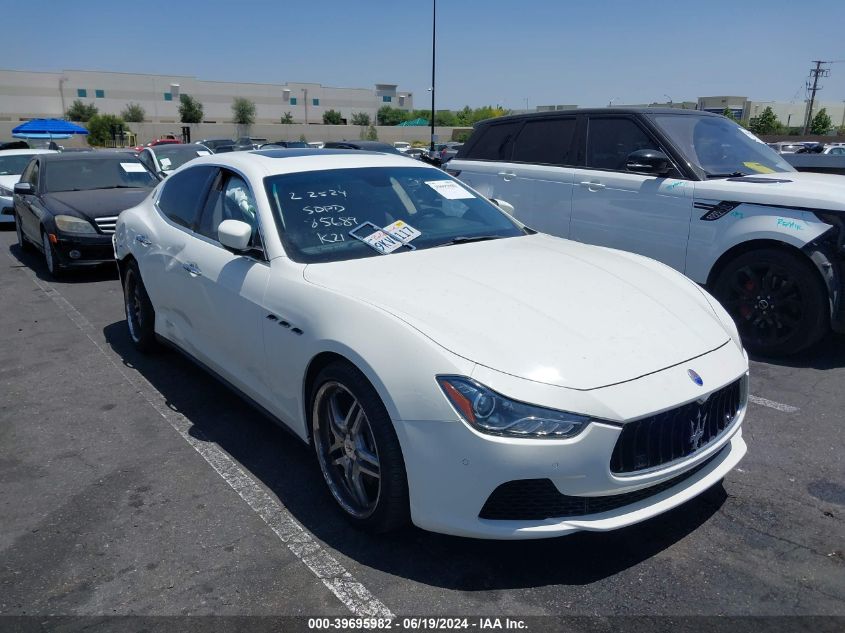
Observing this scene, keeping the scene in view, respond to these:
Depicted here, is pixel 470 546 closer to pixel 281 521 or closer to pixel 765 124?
pixel 281 521

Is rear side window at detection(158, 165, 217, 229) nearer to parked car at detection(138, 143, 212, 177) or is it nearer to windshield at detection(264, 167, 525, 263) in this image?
windshield at detection(264, 167, 525, 263)

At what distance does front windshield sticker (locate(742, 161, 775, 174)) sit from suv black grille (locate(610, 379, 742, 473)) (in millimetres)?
3635

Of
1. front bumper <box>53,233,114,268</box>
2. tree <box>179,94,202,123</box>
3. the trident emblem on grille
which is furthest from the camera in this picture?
tree <box>179,94,202,123</box>

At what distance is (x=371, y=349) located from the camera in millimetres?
2822

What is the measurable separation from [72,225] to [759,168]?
753 cm

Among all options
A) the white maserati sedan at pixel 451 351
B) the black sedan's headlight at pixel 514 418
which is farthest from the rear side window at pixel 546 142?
the black sedan's headlight at pixel 514 418

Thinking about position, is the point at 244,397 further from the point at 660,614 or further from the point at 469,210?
the point at 660,614

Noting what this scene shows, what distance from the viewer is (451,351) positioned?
266 centimetres

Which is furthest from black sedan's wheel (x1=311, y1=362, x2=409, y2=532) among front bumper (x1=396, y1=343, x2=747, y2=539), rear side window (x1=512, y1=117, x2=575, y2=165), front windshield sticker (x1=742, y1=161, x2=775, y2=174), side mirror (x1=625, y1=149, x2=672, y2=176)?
front windshield sticker (x1=742, y1=161, x2=775, y2=174)

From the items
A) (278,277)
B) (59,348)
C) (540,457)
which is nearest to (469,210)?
(278,277)

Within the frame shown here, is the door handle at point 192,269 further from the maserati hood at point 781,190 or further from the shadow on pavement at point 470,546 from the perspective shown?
the maserati hood at point 781,190

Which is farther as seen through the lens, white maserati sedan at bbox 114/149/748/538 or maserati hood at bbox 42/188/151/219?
maserati hood at bbox 42/188/151/219

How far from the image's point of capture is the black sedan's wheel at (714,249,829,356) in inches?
199

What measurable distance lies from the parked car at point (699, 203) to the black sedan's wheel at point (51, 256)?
5301 mm
